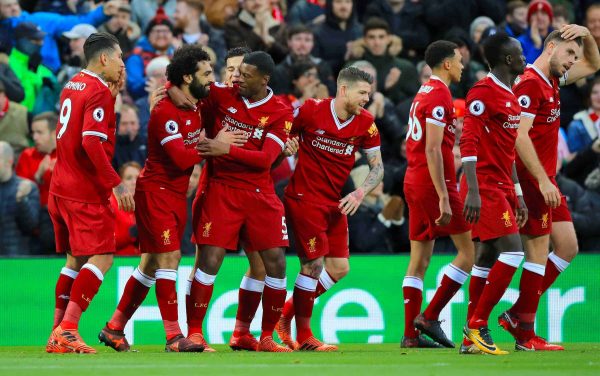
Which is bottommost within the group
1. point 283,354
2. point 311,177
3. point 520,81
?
point 283,354

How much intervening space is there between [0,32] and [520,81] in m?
7.41

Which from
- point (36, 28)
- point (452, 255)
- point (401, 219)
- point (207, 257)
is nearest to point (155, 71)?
point (36, 28)

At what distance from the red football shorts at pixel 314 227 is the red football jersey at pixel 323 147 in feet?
0.23

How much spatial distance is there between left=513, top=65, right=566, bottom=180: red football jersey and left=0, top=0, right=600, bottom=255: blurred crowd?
3.33 metres

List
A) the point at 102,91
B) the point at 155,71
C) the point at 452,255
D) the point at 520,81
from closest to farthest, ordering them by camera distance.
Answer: the point at 102,91, the point at 520,81, the point at 452,255, the point at 155,71

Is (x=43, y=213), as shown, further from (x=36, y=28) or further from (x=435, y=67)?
(x=435, y=67)

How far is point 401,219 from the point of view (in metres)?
14.1

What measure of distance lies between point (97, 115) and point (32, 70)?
6112 mm

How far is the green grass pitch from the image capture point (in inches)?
320

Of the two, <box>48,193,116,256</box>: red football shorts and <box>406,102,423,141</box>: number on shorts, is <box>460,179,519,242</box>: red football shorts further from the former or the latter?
<box>48,193,116,256</box>: red football shorts

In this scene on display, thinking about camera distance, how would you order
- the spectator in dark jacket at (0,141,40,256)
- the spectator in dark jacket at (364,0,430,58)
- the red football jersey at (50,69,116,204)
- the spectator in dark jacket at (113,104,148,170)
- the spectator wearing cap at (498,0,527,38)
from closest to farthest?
the red football jersey at (50,69,116,204)
the spectator in dark jacket at (0,141,40,256)
the spectator in dark jacket at (113,104,148,170)
the spectator in dark jacket at (364,0,430,58)
the spectator wearing cap at (498,0,527,38)

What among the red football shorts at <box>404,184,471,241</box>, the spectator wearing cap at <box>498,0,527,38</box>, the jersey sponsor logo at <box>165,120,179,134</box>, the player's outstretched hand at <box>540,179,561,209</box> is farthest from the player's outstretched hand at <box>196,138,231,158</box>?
the spectator wearing cap at <box>498,0,527,38</box>

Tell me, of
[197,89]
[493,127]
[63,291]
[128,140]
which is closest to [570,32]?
[493,127]

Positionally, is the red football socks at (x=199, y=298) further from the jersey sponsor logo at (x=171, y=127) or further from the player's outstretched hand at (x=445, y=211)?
the player's outstretched hand at (x=445, y=211)
